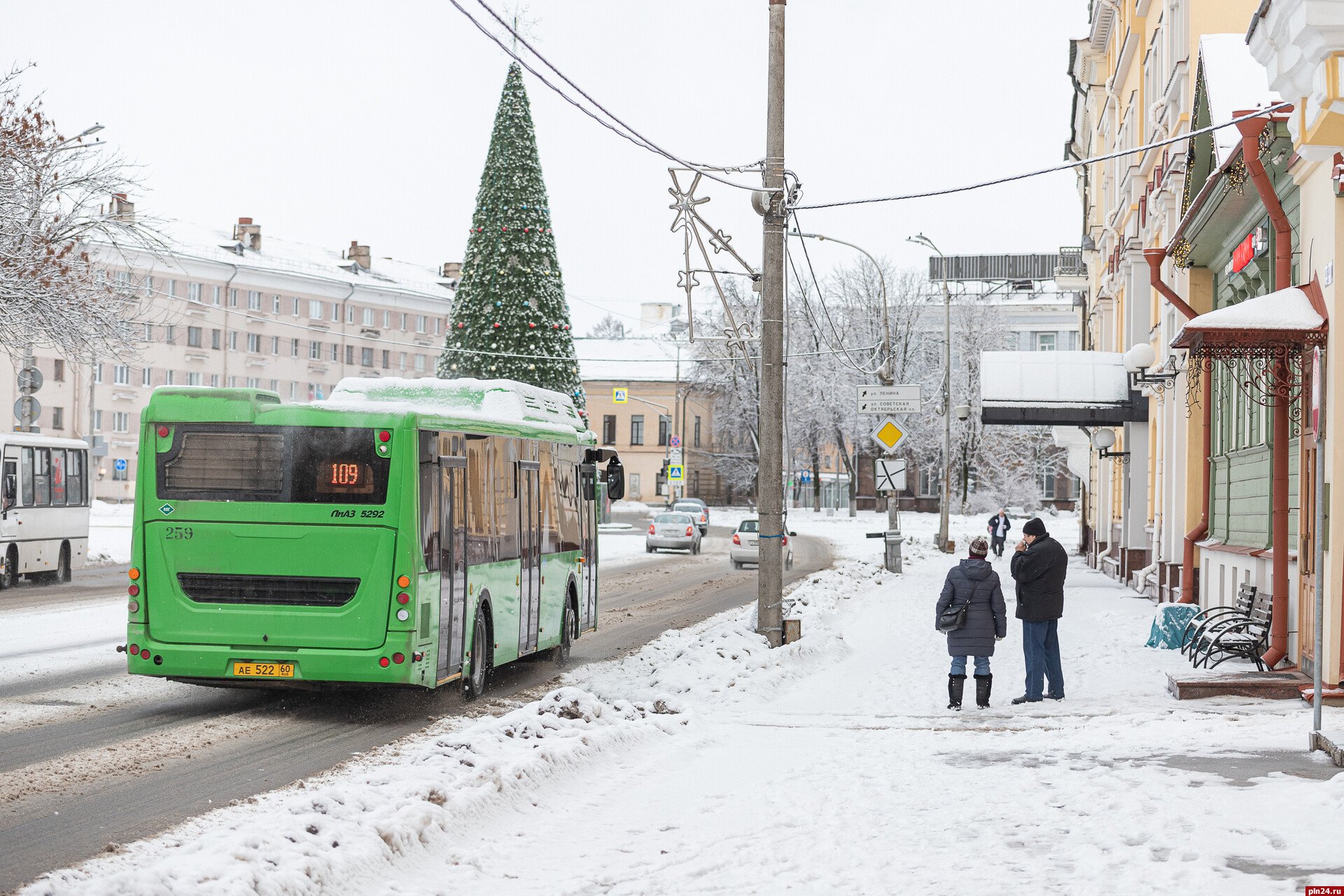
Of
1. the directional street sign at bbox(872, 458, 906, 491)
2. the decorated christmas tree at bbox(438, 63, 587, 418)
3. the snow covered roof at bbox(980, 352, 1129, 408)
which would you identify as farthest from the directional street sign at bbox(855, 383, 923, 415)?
the decorated christmas tree at bbox(438, 63, 587, 418)

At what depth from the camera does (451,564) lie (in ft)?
42.2

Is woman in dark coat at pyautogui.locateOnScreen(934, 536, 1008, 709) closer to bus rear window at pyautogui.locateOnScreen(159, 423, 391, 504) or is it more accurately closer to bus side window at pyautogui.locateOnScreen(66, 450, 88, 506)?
bus rear window at pyautogui.locateOnScreen(159, 423, 391, 504)

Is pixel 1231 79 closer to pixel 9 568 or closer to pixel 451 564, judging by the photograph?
pixel 451 564

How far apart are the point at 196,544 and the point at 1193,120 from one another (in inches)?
484

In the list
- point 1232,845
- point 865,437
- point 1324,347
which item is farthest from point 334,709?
point 865,437

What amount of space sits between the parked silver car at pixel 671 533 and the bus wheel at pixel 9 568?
938 inches

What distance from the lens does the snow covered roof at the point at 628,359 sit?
350ft

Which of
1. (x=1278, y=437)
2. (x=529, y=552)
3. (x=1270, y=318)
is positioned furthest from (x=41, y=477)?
(x=1270, y=318)

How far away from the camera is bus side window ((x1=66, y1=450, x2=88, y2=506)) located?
2920 centimetres

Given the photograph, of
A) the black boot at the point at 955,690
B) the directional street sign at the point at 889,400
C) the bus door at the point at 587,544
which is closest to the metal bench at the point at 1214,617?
the black boot at the point at 955,690

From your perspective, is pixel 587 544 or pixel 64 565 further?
pixel 64 565

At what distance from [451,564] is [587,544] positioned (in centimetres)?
586

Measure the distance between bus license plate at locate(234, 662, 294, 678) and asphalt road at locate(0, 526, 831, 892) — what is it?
390 millimetres

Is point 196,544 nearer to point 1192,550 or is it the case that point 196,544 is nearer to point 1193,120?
point 1193,120
